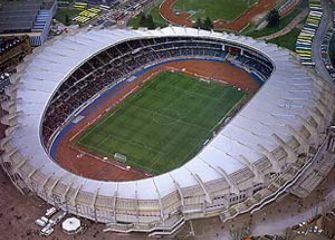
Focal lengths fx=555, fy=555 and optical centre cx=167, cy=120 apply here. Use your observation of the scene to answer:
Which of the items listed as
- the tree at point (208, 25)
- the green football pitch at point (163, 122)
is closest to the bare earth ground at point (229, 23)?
the tree at point (208, 25)

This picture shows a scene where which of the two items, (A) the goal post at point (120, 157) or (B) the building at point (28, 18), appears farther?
(B) the building at point (28, 18)

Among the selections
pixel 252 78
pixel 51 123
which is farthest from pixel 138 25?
pixel 51 123

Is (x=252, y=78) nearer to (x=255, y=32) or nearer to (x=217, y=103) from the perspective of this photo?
(x=217, y=103)

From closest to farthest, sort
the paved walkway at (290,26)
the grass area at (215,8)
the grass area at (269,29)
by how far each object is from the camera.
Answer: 1. the paved walkway at (290,26)
2. the grass area at (269,29)
3. the grass area at (215,8)

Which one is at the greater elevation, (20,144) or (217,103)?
(20,144)

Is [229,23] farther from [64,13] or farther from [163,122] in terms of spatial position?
[163,122]

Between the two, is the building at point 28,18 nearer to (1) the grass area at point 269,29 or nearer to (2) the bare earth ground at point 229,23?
(2) the bare earth ground at point 229,23


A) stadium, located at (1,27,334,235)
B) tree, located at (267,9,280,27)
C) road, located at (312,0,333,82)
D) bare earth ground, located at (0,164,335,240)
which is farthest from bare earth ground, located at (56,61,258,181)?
tree, located at (267,9,280,27)
